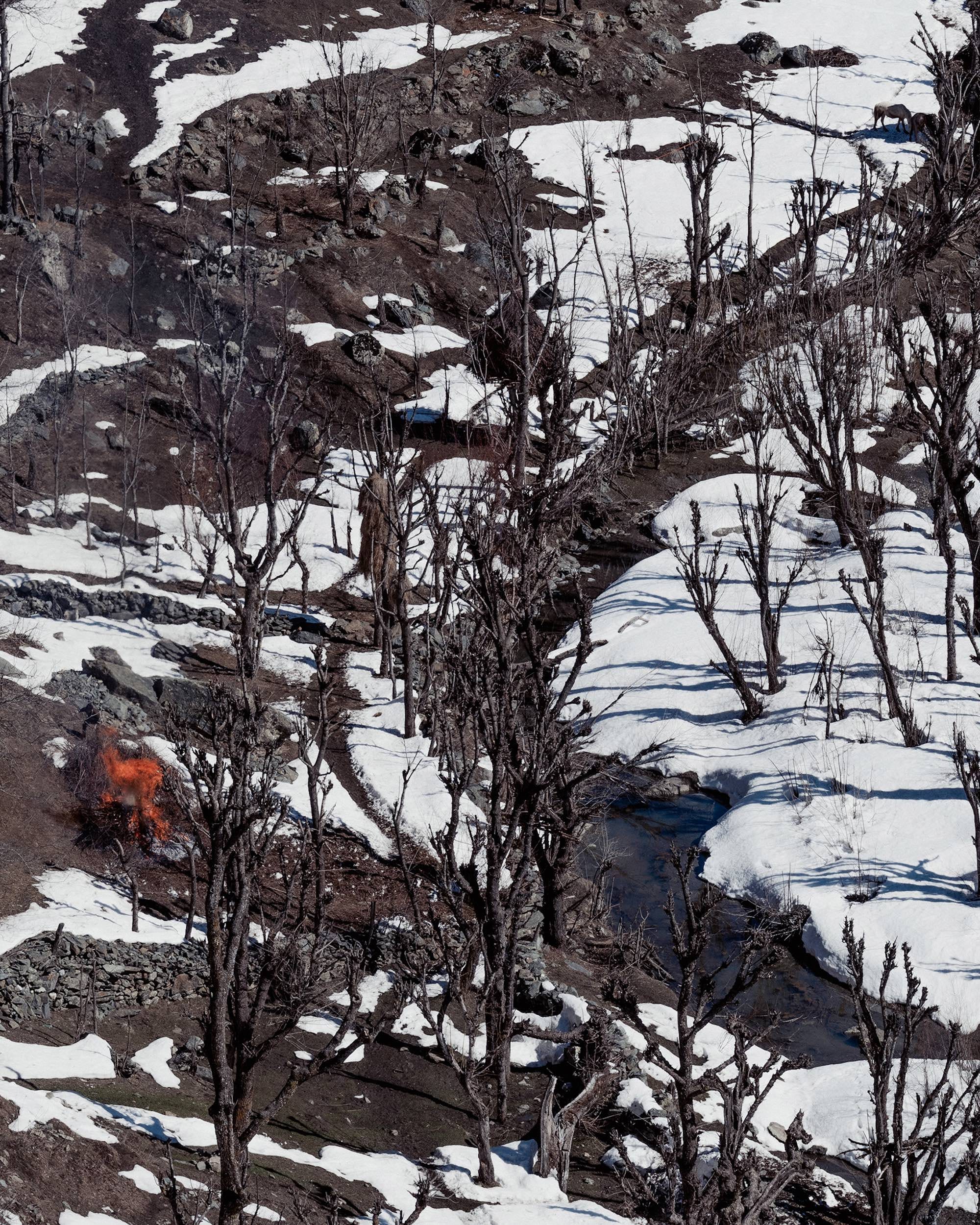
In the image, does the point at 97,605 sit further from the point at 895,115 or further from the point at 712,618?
the point at 895,115

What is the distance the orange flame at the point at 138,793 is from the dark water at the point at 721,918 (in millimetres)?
6218

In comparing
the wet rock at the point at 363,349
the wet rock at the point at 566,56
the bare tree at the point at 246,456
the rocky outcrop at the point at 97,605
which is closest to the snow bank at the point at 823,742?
the bare tree at the point at 246,456

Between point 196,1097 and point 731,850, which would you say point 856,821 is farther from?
point 196,1097

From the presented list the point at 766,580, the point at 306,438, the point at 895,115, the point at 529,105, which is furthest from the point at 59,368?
the point at 895,115

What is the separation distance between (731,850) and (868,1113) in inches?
204

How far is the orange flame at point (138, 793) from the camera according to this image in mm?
15992

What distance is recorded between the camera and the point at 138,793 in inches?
636

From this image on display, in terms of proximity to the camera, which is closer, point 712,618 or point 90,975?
point 90,975

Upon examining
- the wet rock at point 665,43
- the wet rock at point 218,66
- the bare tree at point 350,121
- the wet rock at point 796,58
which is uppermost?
the wet rock at point 796,58

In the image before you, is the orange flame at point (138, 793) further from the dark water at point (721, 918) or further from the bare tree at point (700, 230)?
the bare tree at point (700, 230)

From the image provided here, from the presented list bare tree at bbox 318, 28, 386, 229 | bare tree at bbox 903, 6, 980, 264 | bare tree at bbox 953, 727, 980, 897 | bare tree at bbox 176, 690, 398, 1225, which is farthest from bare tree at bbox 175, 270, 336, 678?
bare tree at bbox 903, 6, 980, 264

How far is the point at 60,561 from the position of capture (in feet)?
74.4

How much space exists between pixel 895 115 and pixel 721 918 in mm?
35738

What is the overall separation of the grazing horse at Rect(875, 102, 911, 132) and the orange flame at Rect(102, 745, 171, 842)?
37.1 m
